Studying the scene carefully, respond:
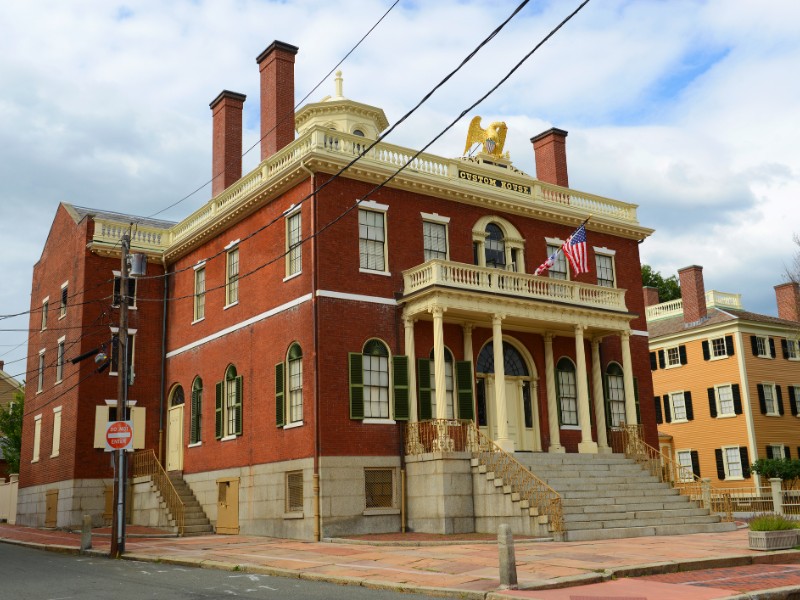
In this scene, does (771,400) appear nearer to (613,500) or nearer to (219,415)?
(613,500)

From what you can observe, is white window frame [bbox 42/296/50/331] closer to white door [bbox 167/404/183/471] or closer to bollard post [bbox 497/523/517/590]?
white door [bbox 167/404/183/471]

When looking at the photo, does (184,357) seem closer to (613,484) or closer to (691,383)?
(613,484)

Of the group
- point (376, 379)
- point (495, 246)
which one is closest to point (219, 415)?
point (376, 379)

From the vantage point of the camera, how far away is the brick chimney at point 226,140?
2977 centimetres

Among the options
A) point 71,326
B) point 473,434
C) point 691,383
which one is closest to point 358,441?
point 473,434

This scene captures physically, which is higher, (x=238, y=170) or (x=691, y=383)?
(x=238, y=170)

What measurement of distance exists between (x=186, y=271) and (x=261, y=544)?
42.7 feet

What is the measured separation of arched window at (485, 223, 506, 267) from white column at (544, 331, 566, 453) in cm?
284

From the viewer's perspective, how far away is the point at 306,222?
76.9 feet

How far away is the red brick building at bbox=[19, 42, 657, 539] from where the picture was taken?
22.7 metres

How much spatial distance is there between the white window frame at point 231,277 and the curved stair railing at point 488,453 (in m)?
8.00

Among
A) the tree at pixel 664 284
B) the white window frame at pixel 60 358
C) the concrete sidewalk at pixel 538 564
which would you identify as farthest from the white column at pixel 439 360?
the tree at pixel 664 284

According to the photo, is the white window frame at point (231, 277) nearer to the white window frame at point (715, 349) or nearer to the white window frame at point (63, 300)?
the white window frame at point (63, 300)

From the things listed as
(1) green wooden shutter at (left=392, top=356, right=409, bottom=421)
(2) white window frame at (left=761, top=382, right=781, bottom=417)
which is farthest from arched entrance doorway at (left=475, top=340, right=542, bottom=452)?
(2) white window frame at (left=761, top=382, right=781, bottom=417)
